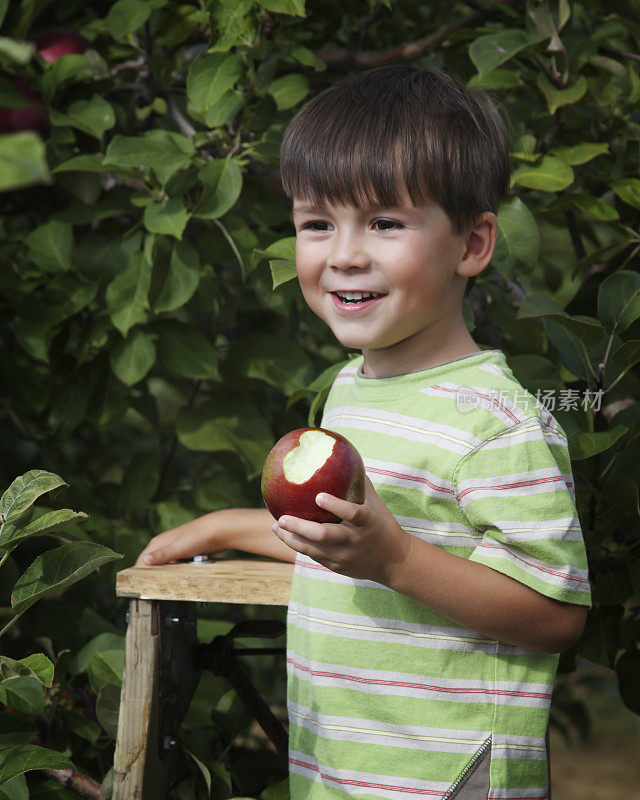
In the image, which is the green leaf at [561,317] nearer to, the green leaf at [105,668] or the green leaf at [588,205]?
the green leaf at [588,205]

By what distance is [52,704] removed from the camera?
1475mm

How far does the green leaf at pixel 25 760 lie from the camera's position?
1055 mm

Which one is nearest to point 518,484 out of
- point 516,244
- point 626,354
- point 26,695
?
point 626,354

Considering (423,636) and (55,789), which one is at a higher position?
(423,636)

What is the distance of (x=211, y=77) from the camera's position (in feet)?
4.95

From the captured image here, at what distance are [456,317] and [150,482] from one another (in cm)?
82

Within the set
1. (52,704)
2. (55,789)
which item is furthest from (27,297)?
(55,789)

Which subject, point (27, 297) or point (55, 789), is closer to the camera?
point (55, 789)

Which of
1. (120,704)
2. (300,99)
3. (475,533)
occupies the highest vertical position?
(300,99)

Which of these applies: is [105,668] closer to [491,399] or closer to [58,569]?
[58,569]

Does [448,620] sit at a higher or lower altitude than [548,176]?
lower

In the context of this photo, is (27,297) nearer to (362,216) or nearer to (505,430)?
(362,216)

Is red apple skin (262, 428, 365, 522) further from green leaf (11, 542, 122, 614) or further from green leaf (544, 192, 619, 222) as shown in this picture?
green leaf (544, 192, 619, 222)

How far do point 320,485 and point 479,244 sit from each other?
1.33 ft
